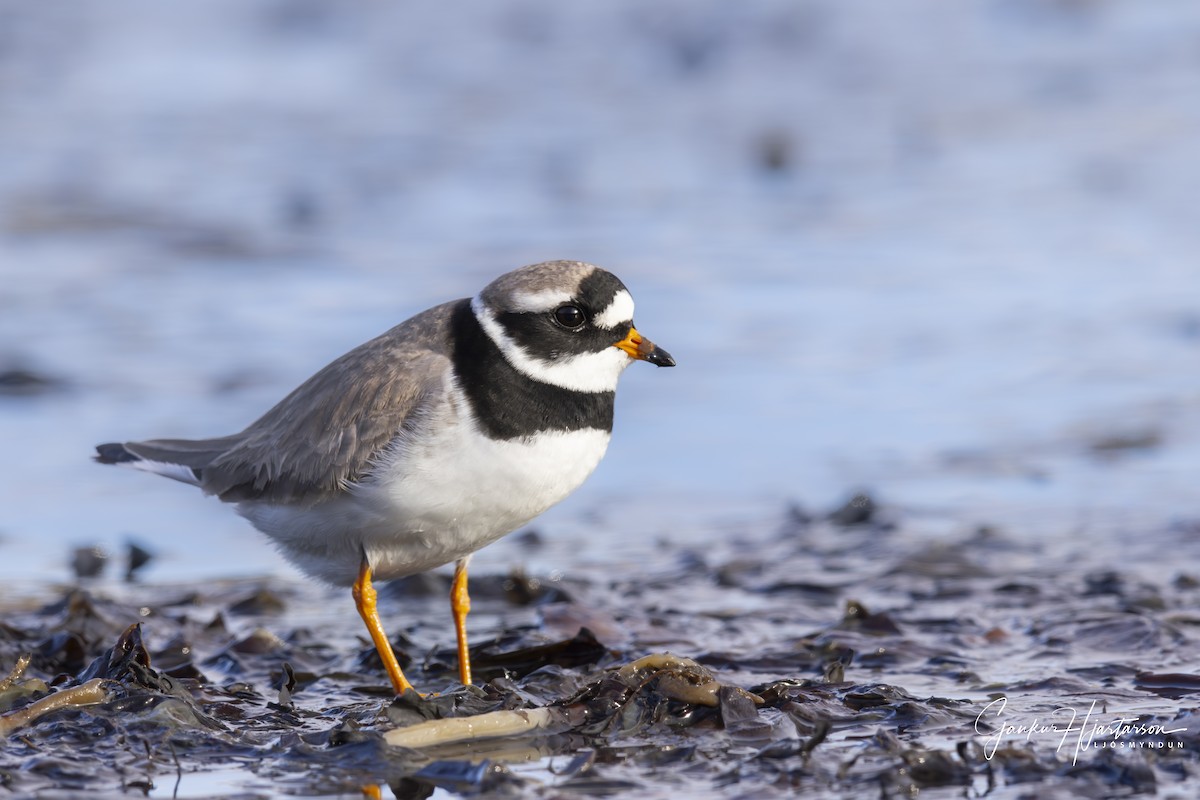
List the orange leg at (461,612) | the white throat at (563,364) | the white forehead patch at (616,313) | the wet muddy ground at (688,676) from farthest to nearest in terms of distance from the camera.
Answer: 1. the orange leg at (461,612)
2. the white forehead patch at (616,313)
3. the white throat at (563,364)
4. the wet muddy ground at (688,676)

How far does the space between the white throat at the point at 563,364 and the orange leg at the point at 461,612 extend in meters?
0.80

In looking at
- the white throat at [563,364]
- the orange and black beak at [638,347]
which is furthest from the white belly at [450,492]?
the orange and black beak at [638,347]

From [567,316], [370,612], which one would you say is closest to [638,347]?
[567,316]

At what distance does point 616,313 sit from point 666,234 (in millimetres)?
6510

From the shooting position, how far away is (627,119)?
14391 millimetres

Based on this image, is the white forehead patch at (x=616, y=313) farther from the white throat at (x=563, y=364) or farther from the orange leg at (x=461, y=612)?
the orange leg at (x=461, y=612)

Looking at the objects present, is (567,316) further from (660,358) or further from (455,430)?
(455,430)

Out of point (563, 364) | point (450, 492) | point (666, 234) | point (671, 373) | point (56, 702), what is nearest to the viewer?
point (56, 702)

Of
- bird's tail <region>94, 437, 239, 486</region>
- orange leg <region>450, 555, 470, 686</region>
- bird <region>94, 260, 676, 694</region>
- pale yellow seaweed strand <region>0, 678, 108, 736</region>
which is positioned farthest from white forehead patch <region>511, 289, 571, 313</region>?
pale yellow seaweed strand <region>0, 678, 108, 736</region>

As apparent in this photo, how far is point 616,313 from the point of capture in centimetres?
509

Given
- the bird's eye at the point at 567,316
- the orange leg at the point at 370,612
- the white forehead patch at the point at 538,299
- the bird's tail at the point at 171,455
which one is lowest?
the orange leg at the point at 370,612

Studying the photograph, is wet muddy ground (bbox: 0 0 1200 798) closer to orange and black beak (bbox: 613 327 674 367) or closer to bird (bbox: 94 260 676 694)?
Result: bird (bbox: 94 260 676 694)

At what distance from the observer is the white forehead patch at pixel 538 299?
16.4 feet

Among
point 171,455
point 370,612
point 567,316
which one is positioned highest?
point 567,316
